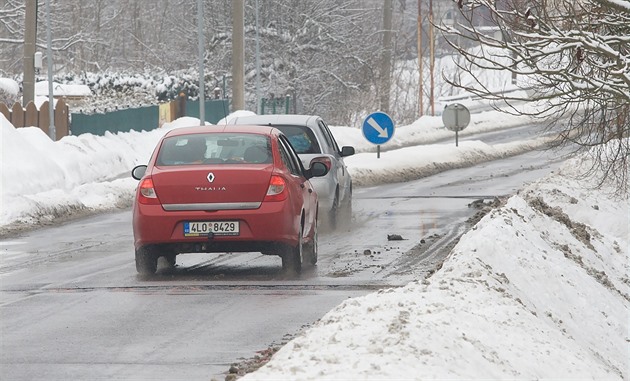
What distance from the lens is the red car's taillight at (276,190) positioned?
13.7 meters

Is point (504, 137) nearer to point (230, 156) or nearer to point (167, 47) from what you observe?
point (167, 47)

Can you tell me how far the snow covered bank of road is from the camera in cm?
729

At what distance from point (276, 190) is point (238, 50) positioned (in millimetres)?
30450

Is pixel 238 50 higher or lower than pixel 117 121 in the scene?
higher

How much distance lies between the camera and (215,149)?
14.3m

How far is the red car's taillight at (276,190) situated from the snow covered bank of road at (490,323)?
1875 millimetres

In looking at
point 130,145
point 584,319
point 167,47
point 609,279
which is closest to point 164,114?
point 130,145

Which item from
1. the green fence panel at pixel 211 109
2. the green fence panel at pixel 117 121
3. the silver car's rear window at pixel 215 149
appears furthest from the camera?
the green fence panel at pixel 211 109

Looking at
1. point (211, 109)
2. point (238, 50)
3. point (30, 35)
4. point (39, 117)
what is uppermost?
point (30, 35)

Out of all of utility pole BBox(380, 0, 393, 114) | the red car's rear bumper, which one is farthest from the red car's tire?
utility pole BBox(380, 0, 393, 114)

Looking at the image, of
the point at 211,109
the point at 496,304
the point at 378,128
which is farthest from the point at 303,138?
the point at 211,109

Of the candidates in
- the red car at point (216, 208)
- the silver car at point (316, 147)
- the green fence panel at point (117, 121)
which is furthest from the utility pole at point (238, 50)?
the red car at point (216, 208)

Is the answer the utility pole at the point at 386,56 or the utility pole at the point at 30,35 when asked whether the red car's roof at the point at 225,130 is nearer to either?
the utility pole at the point at 30,35

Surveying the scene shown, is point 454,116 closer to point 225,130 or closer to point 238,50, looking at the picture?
point 238,50
